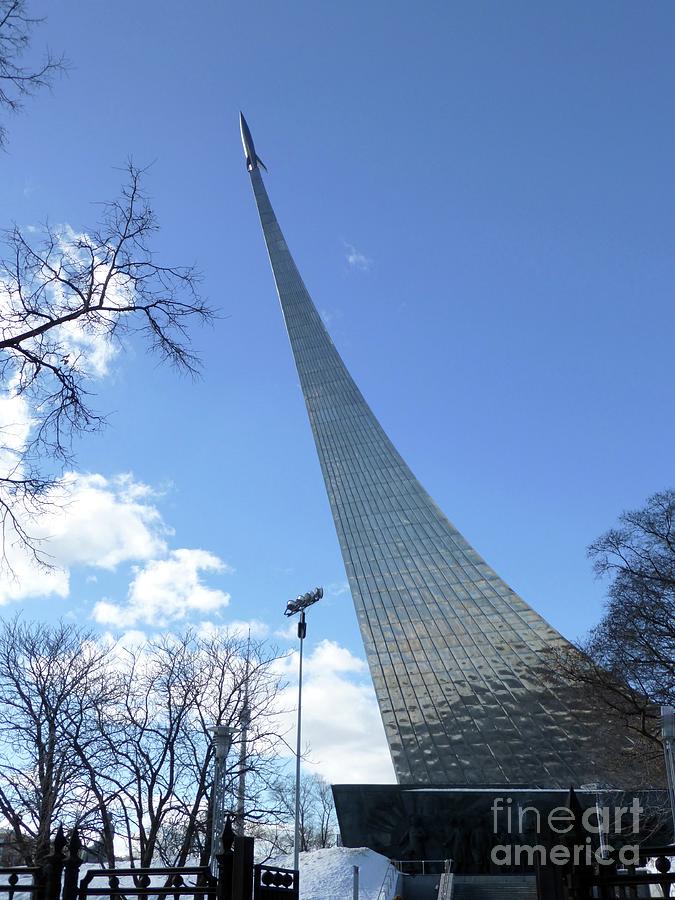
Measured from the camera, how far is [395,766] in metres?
26.2

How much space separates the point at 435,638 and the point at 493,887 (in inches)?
496

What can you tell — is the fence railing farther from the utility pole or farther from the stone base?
the utility pole

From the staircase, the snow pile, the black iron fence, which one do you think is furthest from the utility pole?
the black iron fence

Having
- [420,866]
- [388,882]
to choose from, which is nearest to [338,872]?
[388,882]

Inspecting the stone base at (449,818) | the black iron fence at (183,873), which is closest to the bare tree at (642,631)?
the stone base at (449,818)

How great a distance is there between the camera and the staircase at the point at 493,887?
54.7ft

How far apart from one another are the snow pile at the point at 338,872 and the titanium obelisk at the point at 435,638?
763cm

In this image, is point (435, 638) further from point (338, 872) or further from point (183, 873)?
point (183, 873)

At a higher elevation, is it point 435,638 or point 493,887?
point 435,638

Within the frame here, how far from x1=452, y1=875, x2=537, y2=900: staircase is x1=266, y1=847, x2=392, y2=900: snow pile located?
1.64 m

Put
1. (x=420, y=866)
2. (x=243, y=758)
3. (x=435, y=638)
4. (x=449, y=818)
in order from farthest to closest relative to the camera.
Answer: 1. (x=435, y=638)
2. (x=449, y=818)
3. (x=420, y=866)
4. (x=243, y=758)

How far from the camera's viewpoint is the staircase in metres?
16.7

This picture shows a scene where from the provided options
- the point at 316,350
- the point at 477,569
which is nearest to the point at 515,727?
the point at 477,569

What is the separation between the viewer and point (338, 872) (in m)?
16.8
